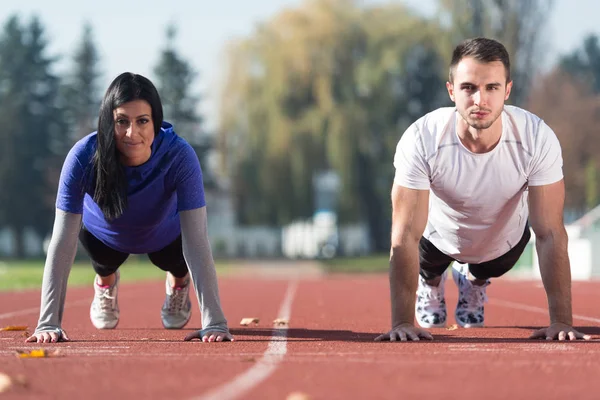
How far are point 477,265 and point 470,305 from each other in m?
0.42

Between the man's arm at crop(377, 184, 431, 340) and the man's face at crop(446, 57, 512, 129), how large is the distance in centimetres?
57

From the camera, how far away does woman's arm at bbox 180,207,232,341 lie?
6.92 m

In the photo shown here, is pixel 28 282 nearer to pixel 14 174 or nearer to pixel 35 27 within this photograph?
pixel 14 174

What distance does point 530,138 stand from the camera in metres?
7.03

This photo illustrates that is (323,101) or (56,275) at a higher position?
(323,101)

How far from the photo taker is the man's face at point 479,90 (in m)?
6.66

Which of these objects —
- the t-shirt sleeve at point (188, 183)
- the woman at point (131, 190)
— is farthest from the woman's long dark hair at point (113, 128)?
the t-shirt sleeve at point (188, 183)

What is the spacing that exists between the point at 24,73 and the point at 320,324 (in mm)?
61611

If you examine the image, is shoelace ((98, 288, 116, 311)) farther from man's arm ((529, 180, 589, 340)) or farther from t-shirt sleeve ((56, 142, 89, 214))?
man's arm ((529, 180, 589, 340))

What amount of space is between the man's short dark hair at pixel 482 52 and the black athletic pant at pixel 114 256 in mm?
2554

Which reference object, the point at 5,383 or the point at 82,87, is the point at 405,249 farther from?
the point at 82,87

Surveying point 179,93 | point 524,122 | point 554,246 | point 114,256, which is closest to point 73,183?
point 114,256

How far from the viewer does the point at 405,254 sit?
22.5ft

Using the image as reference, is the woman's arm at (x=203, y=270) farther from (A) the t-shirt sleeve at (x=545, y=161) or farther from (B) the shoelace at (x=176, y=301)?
(A) the t-shirt sleeve at (x=545, y=161)
